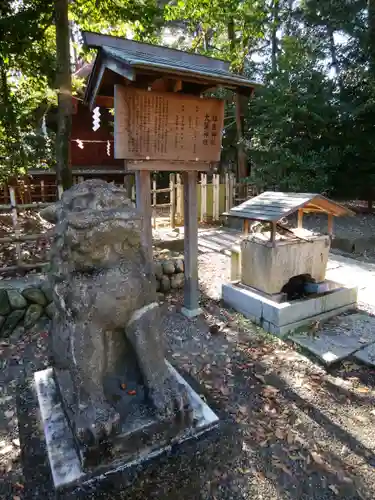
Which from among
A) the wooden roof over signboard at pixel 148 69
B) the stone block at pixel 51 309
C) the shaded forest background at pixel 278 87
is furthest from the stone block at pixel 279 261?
the shaded forest background at pixel 278 87

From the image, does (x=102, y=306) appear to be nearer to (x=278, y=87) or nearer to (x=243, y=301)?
(x=243, y=301)

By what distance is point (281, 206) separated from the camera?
4789 mm

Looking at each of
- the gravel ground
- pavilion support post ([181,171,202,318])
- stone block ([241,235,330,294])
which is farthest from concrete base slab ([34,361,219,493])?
stone block ([241,235,330,294])

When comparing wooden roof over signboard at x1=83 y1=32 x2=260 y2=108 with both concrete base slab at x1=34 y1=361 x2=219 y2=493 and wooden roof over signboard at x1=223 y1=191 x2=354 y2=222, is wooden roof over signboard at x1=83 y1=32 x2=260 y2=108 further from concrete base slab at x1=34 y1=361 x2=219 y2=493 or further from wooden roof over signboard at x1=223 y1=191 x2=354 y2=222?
concrete base slab at x1=34 y1=361 x2=219 y2=493

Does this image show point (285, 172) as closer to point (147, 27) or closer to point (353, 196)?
point (353, 196)

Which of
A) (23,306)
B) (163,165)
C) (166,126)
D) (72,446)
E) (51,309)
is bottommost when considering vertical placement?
(72,446)

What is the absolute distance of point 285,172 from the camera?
39.9 feet

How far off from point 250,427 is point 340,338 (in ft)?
6.87

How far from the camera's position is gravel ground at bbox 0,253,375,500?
2328 mm

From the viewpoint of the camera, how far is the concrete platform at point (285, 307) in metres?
4.56

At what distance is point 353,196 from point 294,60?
594 cm

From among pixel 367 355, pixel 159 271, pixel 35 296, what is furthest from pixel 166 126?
pixel 367 355

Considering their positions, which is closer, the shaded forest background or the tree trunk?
the tree trunk

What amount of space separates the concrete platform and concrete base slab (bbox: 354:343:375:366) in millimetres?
807
